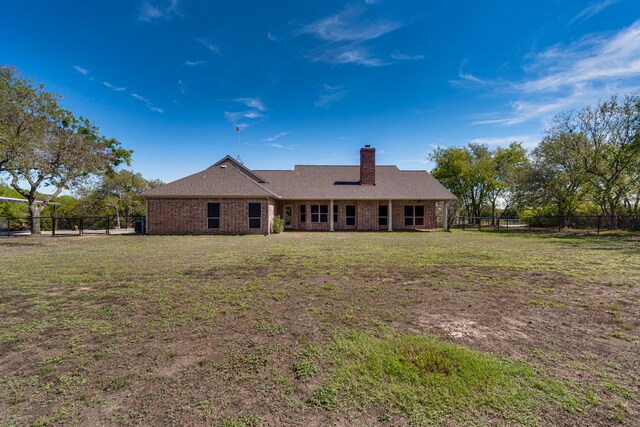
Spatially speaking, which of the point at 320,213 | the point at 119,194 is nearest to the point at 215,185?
the point at 320,213

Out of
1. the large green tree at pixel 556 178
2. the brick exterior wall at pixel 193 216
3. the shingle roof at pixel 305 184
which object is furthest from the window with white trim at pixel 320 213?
the large green tree at pixel 556 178

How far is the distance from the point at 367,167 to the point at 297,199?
6096 millimetres

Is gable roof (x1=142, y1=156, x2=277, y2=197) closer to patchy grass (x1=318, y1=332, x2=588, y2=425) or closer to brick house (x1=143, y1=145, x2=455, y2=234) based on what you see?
brick house (x1=143, y1=145, x2=455, y2=234)

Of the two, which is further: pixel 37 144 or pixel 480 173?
pixel 480 173

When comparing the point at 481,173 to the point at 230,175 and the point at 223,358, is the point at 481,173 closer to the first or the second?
the point at 230,175

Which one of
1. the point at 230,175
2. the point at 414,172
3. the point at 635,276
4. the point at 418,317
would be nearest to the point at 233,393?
the point at 418,317

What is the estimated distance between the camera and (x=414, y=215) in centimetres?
2172

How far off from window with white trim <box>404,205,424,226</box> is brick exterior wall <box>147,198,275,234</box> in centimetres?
1086

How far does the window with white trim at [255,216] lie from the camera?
17438 millimetres

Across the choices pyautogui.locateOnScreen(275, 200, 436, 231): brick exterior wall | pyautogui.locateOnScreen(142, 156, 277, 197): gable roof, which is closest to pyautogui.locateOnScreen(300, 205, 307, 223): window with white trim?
pyautogui.locateOnScreen(275, 200, 436, 231): brick exterior wall

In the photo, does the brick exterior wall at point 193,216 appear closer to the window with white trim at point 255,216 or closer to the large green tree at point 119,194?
the window with white trim at point 255,216

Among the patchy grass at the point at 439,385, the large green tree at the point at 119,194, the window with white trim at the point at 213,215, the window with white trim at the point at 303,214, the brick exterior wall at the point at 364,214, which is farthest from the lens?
the large green tree at the point at 119,194

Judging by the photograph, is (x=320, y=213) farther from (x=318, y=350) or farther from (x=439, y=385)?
(x=439, y=385)

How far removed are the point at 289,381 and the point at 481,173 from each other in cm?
3375
